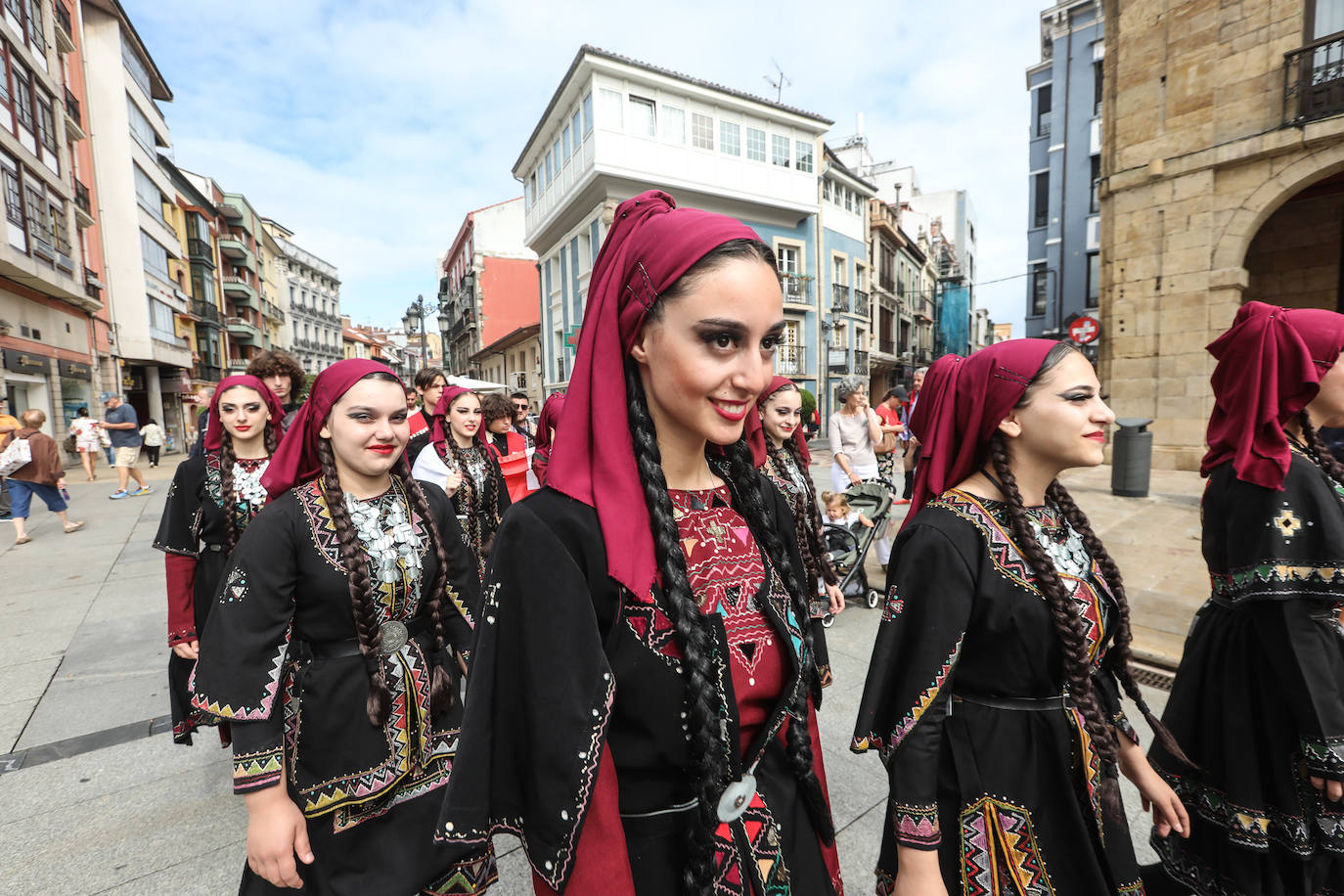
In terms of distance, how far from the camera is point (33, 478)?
8.94 meters

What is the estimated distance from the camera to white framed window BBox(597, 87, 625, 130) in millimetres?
20734

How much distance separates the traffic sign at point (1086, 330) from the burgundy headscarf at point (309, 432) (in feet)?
47.2

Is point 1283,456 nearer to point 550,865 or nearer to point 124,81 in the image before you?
point 550,865

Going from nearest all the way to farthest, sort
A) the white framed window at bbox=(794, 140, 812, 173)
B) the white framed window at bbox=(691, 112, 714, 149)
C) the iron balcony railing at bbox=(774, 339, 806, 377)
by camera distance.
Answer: the white framed window at bbox=(691, 112, 714, 149), the white framed window at bbox=(794, 140, 812, 173), the iron balcony railing at bbox=(774, 339, 806, 377)

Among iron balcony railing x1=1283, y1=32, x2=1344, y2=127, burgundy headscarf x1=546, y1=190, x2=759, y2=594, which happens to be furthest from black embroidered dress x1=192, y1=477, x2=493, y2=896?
iron balcony railing x1=1283, y1=32, x2=1344, y2=127

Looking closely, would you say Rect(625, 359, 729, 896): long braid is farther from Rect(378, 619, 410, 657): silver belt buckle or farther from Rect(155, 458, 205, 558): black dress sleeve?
Rect(155, 458, 205, 558): black dress sleeve

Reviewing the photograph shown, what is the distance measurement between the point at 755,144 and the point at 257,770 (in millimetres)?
26316

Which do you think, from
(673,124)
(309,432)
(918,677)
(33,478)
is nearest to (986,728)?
(918,677)

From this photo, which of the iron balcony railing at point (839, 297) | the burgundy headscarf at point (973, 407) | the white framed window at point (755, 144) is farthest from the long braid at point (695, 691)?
the iron balcony railing at point (839, 297)

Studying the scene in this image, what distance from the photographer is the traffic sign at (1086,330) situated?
42.0 feet

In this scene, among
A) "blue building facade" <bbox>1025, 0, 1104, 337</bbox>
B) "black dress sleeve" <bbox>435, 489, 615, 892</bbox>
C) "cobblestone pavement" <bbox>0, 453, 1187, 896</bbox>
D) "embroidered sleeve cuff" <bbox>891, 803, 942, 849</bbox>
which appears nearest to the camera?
"black dress sleeve" <bbox>435, 489, 615, 892</bbox>

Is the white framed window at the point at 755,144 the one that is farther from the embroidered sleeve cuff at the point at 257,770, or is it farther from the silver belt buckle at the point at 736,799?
the silver belt buckle at the point at 736,799

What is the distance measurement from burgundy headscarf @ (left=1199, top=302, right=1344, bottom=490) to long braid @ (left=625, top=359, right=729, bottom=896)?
1.95 m

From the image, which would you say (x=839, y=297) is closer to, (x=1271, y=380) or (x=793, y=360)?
(x=793, y=360)
